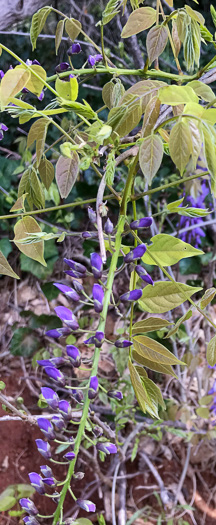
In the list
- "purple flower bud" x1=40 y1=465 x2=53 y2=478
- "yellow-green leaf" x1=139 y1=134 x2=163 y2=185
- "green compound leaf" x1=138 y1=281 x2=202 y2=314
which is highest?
"yellow-green leaf" x1=139 y1=134 x2=163 y2=185

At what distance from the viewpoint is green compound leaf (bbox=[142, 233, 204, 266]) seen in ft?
1.64

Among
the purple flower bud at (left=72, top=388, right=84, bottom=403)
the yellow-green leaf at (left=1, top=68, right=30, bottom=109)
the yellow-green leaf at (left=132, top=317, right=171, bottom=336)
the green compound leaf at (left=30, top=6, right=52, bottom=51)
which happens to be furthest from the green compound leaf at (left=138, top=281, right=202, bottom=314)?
the green compound leaf at (left=30, top=6, right=52, bottom=51)

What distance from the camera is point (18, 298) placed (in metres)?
1.74

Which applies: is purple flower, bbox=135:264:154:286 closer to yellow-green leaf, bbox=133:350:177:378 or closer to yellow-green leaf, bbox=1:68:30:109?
yellow-green leaf, bbox=133:350:177:378

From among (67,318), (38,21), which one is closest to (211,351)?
(67,318)

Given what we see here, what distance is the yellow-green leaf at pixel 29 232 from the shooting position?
54cm

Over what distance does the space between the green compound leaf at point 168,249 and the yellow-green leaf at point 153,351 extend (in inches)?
3.4

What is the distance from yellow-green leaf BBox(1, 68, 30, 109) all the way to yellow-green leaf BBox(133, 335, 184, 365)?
281mm

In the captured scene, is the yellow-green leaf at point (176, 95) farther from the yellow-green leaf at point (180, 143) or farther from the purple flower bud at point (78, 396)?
the purple flower bud at point (78, 396)

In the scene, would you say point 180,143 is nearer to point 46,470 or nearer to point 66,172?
point 66,172

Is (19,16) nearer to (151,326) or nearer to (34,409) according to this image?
(151,326)

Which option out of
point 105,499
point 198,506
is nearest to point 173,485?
point 198,506

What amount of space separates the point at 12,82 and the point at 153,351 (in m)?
0.31

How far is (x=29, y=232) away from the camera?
1.85 ft
